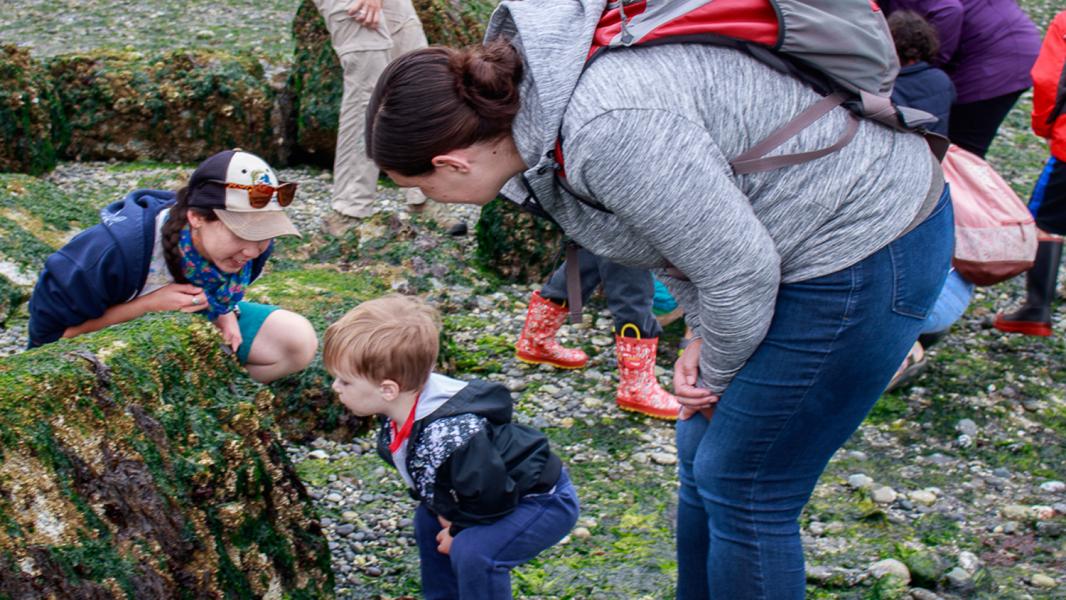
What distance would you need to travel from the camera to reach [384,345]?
10.5ft

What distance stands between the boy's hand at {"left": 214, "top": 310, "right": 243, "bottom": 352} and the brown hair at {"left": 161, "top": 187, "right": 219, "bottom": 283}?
→ 0.28 metres

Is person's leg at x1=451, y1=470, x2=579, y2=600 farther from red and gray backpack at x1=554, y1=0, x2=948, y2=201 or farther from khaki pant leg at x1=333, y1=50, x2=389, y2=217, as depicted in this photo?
khaki pant leg at x1=333, y1=50, x2=389, y2=217

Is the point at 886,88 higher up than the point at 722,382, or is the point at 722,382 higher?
the point at 886,88

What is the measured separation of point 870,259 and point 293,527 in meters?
1.91

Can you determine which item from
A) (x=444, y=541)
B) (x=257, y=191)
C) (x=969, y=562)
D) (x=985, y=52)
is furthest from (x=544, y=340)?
(x=985, y=52)

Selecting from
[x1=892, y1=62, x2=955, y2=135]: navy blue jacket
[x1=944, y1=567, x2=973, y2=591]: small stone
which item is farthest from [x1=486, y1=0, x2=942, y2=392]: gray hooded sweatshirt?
[x1=892, y1=62, x2=955, y2=135]: navy blue jacket

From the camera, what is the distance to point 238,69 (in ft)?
26.8

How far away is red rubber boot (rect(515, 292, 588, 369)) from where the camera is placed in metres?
5.62

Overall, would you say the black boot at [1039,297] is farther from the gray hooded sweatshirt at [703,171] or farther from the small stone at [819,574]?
the gray hooded sweatshirt at [703,171]

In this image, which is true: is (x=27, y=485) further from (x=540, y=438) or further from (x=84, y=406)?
(x=540, y=438)

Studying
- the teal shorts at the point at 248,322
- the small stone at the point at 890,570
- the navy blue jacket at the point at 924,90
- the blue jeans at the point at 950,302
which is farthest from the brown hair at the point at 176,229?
the navy blue jacket at the point at 924,90

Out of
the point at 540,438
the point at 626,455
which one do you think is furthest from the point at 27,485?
the point at 626,455

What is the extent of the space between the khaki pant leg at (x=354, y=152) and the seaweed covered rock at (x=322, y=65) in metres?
1.18

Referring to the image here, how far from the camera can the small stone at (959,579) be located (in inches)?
161
